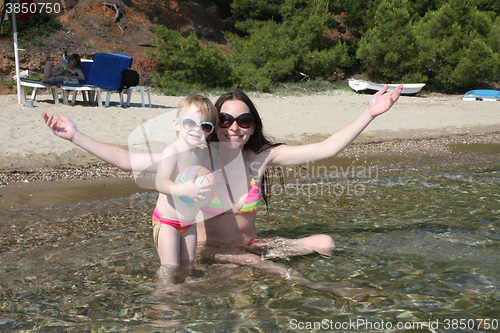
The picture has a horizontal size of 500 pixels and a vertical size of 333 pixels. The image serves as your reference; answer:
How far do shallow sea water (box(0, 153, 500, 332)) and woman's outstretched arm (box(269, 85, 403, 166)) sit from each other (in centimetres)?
79

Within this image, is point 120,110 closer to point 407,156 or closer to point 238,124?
point 407,156

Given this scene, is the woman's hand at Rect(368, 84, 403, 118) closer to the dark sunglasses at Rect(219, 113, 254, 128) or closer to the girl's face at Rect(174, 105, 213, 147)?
the dark sunglasses at Rect(219, 113, 254, 128)

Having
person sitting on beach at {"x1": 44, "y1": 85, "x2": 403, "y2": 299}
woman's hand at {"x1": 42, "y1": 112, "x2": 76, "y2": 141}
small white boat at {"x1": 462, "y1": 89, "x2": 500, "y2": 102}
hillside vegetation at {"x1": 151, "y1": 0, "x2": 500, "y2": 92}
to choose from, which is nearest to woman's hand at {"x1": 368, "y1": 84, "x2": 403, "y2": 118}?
person sitting on beach at {"x1": 44, "y1": 85, "x2": 403, "y2": 299}

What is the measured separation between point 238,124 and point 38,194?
12.1ft

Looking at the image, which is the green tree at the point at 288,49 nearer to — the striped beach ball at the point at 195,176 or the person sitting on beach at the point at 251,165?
the person sitting on beach at the point at 251,165

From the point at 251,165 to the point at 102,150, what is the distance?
1.08 metres

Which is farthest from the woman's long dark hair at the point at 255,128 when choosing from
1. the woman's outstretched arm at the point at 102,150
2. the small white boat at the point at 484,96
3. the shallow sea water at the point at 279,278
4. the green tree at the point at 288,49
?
the small white boat at the point at 484,96

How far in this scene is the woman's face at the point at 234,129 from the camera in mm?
3188

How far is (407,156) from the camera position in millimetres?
8609

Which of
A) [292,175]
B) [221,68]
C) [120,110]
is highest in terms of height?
[221,68]

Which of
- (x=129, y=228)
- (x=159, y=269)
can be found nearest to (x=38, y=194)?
(x=129, y=228)

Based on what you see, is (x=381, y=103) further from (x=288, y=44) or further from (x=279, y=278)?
(x=288, y=44)

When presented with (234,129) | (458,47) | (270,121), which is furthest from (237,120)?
(458,47)

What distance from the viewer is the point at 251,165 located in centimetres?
343
